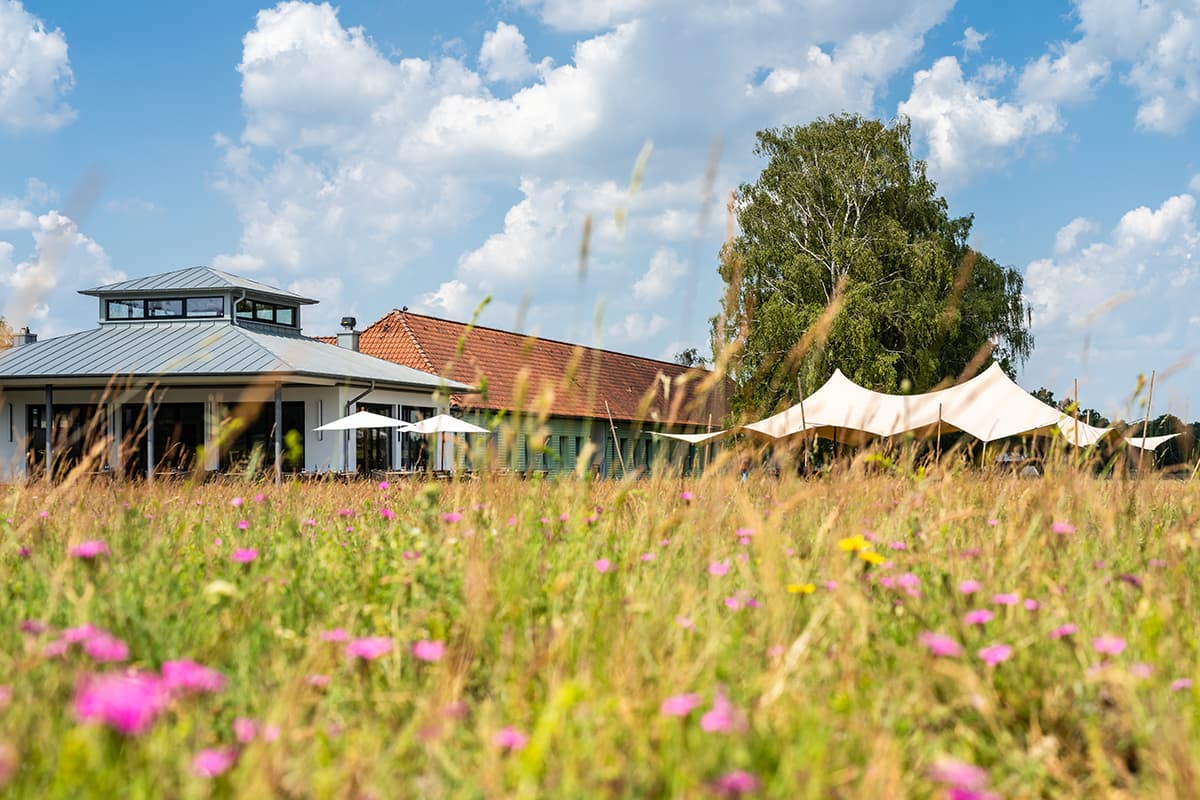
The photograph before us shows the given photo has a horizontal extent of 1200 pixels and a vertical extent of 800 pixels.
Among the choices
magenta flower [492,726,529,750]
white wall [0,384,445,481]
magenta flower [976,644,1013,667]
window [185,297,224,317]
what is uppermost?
window [185,297,224,317]

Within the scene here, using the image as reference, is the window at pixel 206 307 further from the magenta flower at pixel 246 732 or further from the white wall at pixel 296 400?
the magenta flower at pixel 246 732

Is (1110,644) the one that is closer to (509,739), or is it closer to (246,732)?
(509,739)

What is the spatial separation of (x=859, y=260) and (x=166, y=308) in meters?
18.7

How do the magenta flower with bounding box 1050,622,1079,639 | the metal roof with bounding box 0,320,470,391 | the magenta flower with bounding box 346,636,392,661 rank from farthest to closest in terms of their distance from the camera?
the metal roof with bounding box 0,320,470,391 → the magenta flower with bounding box 1050,622,1079,639 → the magenta flower with bounding box 346,636,392,661

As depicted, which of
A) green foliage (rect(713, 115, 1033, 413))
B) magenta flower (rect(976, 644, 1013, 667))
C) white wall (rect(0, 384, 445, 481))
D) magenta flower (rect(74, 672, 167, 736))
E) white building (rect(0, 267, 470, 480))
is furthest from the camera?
green foliage (rect(713, 115, 1033, 413))

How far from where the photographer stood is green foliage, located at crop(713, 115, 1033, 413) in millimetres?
28625

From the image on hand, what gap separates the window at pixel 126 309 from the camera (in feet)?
97.9

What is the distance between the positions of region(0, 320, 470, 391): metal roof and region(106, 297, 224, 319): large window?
310 millimetres

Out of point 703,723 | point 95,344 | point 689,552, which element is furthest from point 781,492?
point 95,344

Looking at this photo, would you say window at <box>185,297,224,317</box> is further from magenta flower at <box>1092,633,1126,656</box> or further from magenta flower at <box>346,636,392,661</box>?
magenta flower at <box>1092,633,1126,656</box>

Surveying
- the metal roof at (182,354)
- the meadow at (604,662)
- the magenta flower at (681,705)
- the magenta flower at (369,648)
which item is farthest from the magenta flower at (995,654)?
the metal roof at (182,354)

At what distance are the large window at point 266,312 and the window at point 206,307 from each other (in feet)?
1.68

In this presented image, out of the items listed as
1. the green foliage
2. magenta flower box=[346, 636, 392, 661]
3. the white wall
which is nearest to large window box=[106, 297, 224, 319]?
the white wall

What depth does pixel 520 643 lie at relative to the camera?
7.79 ft
